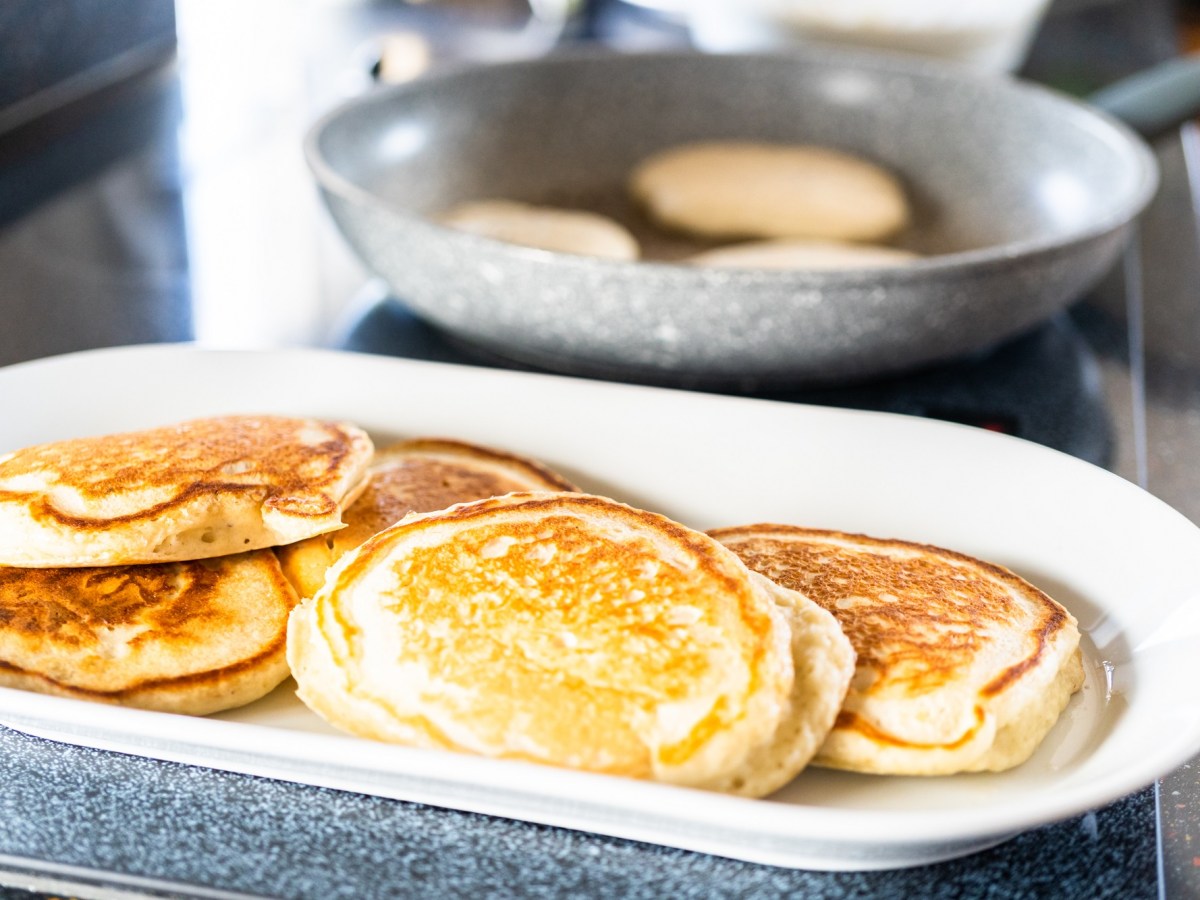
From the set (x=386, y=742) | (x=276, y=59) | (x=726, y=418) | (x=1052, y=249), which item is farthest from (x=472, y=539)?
(x=276, y=59)

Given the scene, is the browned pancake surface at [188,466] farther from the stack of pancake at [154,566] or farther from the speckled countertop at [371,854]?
the speckled countertop at [371,854]

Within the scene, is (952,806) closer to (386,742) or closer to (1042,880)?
(1042,880)

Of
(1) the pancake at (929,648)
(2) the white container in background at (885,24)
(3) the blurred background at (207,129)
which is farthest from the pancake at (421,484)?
(2) the white container in background at (885,24)

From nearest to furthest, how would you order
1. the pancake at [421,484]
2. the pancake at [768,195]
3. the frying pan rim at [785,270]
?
1. the pancake at [421,484]
2. the frying pan rim at [785,270]
3. the pancake at [768,195]

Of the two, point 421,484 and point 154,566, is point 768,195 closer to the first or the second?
point 421,484

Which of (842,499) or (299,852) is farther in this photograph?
(842,499)

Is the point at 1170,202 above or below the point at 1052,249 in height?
below

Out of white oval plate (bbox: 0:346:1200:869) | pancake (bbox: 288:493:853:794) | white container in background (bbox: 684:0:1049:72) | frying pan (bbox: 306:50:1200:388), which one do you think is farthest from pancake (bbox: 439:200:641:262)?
pancake (bbox: 288:493:853:794)
